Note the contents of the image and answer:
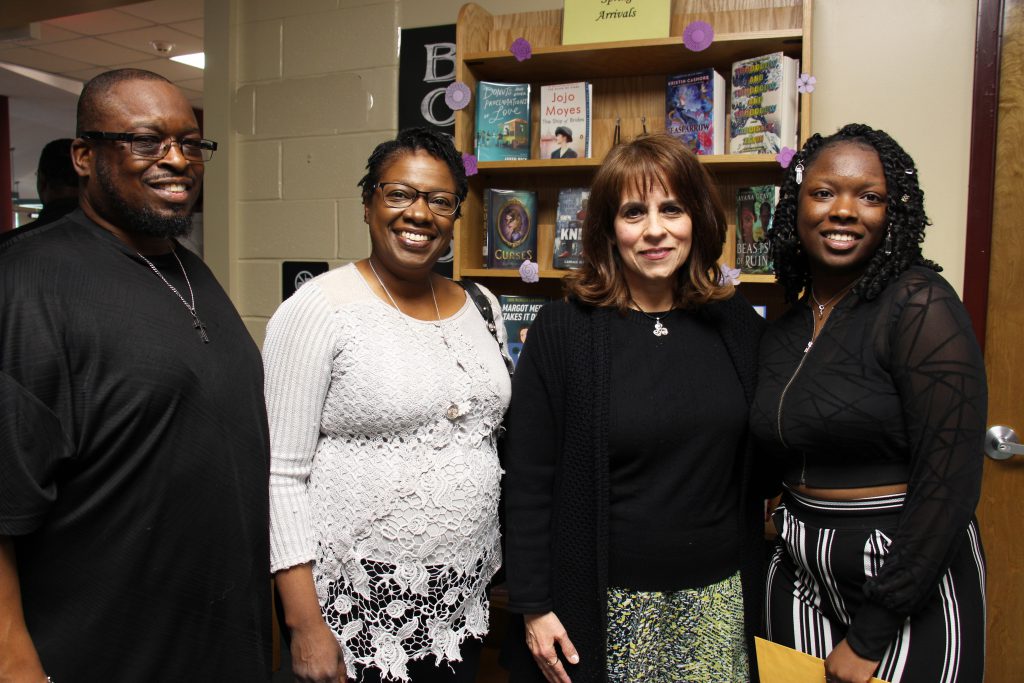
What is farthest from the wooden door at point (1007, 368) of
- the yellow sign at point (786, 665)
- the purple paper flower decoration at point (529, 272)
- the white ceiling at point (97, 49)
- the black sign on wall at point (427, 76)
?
the white ceiling at point (97, 49)

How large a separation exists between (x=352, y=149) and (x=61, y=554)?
6.90ft

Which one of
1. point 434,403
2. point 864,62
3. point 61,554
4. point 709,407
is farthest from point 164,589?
point 864,62

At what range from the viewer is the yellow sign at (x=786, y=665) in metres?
1.19

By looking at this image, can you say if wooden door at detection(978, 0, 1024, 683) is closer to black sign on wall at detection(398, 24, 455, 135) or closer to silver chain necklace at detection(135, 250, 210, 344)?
black sign on wall at detection(398, 24, 455, 135)

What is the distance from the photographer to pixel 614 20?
224cm

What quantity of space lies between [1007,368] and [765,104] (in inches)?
38.9

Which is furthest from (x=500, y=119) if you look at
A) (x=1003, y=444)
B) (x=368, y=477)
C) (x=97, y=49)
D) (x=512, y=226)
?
(x=97, y=49)

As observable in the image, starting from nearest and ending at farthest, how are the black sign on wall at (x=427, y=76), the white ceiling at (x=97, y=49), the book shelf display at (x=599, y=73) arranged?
the book shelf display at (x=599, y=73) → the black sign on wall at (x=427, y=76) → the white ceiling at (x=97, y=49)

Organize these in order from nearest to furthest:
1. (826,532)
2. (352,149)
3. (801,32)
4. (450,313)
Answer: (826,532)
(450,313)
(801,32)
(352,149)

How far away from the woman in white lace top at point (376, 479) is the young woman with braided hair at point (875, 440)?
1.90 ft

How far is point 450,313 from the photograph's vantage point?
150 centimetres

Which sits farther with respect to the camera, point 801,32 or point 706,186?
point 801,32

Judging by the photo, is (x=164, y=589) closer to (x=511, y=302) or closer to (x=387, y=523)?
(x=387, y=523)

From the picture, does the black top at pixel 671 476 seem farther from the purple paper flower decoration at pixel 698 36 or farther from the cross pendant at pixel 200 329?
the purple paper flower decoration at pixel 698 36
